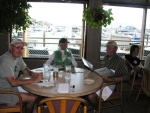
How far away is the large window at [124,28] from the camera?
5121 mm

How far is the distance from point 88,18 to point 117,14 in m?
1.56

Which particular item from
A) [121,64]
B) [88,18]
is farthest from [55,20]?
[121,64]

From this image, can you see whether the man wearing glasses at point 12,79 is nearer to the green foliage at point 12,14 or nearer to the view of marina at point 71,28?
the green foliage at point 12,14

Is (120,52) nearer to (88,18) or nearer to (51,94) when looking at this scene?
(88,18)

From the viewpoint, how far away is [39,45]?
5.45m

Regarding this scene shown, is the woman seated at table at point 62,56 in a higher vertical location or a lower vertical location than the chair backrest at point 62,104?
higher

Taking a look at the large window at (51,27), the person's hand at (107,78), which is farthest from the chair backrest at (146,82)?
the large window at (51,27)

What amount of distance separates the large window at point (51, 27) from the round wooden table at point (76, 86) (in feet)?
7.59

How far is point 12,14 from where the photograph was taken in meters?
3.33

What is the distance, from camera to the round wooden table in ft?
7.21

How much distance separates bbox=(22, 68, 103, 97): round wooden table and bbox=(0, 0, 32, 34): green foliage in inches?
56.6

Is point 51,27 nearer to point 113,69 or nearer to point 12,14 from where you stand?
point 12,14

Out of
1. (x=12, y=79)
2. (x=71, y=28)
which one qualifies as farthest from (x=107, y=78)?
(x=71, y=28)

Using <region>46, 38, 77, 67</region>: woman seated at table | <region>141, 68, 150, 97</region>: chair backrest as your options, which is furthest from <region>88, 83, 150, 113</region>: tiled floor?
<region>46, 38, 77, 67</region>: woman seated at table
